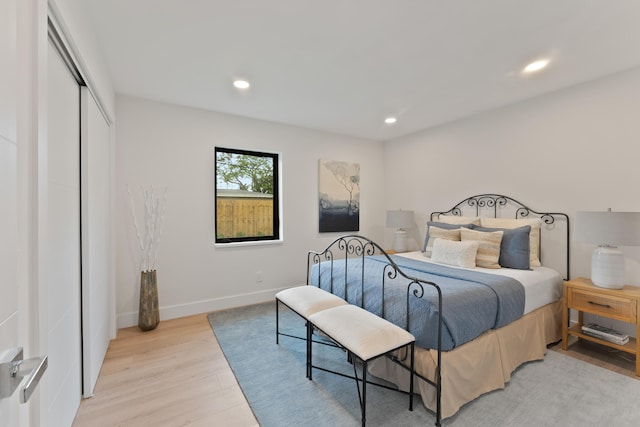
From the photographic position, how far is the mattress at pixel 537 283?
2.30 meters

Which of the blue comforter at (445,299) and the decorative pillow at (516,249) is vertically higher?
the decorative pillow at (516,249)

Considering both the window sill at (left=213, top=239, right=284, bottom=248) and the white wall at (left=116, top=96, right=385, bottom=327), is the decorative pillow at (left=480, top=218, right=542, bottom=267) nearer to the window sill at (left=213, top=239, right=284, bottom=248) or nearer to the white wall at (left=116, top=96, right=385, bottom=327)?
the white wall at (left=116, top=96, right=385, bottom=327)

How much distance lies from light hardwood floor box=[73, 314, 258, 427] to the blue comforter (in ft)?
3.67

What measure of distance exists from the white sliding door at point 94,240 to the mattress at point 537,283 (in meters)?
3.12

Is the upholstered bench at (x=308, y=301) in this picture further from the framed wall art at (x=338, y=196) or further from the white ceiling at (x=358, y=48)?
the white ceiling at (x=358, y=48)

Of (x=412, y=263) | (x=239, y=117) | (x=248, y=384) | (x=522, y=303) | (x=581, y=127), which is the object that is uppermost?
(x=239, y=117)

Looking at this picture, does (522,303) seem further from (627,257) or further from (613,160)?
(613,160)

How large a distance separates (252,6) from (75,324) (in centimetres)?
222

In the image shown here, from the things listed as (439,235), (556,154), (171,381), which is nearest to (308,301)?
(171,381)

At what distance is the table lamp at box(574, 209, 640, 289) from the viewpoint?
81.0 inches

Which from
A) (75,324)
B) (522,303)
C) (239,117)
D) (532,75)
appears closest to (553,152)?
(532,75)

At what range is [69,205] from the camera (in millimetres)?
1576

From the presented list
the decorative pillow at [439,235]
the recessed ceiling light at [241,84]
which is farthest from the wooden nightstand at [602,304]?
the recessed ceiling light at [241,84]

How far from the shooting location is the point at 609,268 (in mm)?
2199
